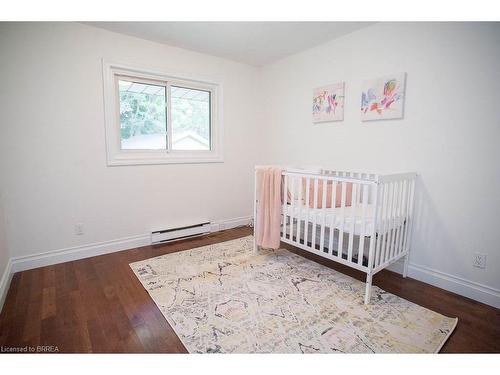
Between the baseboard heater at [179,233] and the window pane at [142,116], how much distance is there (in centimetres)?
98

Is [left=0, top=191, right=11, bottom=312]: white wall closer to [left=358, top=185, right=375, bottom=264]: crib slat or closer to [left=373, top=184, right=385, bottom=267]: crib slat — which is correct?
[left=358, top=185, right=375, bottom=264]: crib slat

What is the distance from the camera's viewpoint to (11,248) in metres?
2.17

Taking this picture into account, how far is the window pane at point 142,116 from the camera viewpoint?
2.73 m

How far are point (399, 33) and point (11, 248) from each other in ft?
12.2

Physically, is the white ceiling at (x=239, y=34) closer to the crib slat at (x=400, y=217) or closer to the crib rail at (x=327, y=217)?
the crib rail at (x=327, y=217)

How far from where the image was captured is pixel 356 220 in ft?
6.07

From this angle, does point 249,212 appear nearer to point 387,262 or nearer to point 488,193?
point 387,262

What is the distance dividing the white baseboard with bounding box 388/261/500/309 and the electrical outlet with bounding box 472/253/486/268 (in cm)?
13

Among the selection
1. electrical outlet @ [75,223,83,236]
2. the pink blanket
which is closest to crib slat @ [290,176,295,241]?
the pink blanket

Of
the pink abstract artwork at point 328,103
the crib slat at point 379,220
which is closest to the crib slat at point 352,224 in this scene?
the crib slat at point 379,220

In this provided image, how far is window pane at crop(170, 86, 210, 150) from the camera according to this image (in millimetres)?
3082

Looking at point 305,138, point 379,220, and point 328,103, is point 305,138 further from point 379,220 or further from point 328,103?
point 379,220

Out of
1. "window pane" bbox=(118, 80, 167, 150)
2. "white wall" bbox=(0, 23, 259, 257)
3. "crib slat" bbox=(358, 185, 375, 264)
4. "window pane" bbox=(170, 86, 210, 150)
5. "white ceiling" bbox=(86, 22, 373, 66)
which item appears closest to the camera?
"crib slat" bbox=(358, 185, 375, 264)

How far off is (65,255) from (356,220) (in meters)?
2.59
